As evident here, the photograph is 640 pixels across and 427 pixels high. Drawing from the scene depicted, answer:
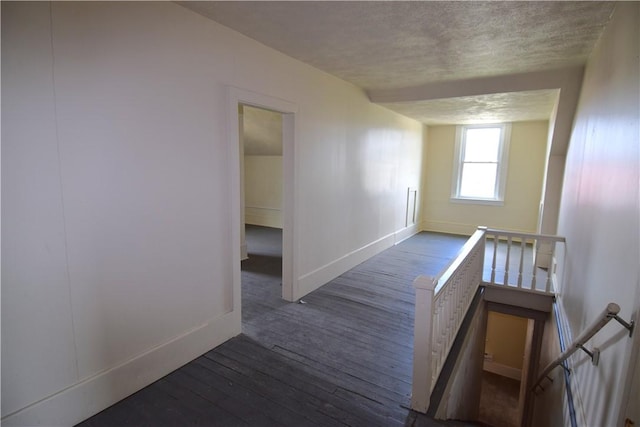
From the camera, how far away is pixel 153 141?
6.83 ft

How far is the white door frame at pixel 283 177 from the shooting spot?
258 cm

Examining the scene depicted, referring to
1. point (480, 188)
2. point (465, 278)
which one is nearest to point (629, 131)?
point (465, 278)

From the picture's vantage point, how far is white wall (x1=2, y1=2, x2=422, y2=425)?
1.57 meters

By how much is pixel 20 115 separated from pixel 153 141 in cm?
65

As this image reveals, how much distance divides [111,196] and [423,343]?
6.64 feet

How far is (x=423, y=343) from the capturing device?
6.52 ft

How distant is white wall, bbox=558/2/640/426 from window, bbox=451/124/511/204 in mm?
3975

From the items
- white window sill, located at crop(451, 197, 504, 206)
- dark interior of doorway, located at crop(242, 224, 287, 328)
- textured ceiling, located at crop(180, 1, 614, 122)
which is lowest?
dark interior of doorway, located at crop(242, 224, 287, 328)

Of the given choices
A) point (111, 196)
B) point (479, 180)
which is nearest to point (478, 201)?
point (479, 180)

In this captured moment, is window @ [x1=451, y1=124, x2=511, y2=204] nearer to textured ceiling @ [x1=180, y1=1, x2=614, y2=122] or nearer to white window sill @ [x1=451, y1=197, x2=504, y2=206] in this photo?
white window sill @ [x1=451, y1=197, x2=504, y2=206]

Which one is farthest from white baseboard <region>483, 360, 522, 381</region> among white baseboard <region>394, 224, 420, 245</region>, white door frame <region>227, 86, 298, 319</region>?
white door frame <region>227, 86, 298, 319</region>

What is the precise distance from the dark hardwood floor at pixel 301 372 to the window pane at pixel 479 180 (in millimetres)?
4077

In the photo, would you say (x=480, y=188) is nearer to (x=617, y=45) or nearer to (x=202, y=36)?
(x=617, y=45)

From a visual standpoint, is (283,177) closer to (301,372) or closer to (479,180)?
(301,372)
